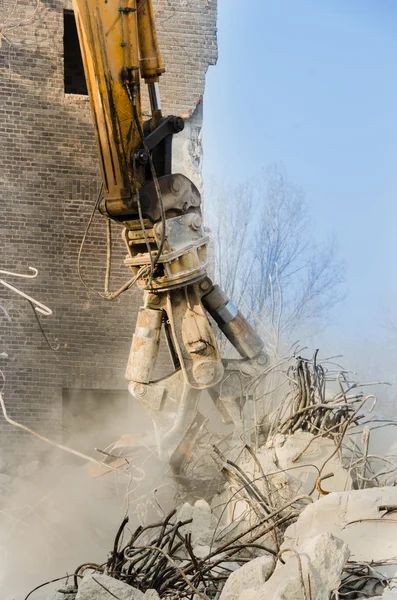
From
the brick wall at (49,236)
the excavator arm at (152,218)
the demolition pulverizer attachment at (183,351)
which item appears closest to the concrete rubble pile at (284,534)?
the demolition pulverizer attachment at (183,351)

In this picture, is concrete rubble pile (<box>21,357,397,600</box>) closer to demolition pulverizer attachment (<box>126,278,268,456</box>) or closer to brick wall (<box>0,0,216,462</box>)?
demolition pulverizer attachment (<box>126,278,268,456</box>)

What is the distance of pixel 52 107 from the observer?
11.5 meters

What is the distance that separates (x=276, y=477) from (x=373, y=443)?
6.45ft

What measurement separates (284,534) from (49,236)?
22.1ft

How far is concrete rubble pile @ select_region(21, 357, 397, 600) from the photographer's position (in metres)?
4.04

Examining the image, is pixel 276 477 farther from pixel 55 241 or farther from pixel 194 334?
pixel 55 241

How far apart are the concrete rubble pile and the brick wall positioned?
11.3ft

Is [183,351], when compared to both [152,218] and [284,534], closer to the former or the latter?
[152,218]

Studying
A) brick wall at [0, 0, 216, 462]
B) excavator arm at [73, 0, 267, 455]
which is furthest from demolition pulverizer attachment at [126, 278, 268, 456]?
brick wall at [0, 0, 216, 462]

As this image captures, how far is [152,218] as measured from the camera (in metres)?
7.46

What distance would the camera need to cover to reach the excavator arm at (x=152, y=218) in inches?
281

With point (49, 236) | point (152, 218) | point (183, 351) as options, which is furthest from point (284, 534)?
point (49, 236)

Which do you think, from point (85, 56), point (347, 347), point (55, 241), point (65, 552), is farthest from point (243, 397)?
point (347, 347)

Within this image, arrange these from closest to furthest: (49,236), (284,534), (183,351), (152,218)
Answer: (284,534) < (152,218) < (183,351) < (49,236)
